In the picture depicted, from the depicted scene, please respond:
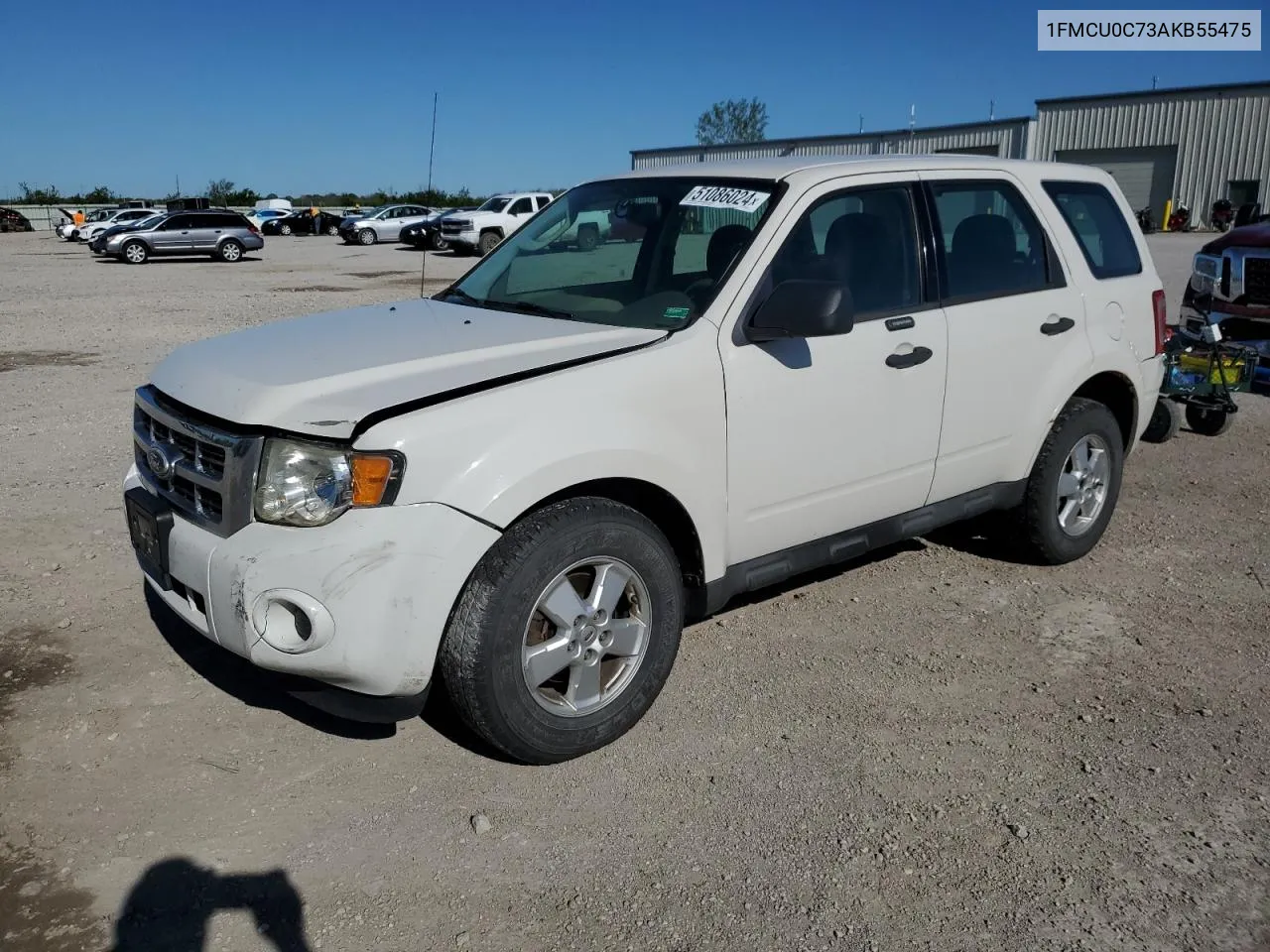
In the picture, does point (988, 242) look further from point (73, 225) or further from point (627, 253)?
point (73, 225)

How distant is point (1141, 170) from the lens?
43.7 m

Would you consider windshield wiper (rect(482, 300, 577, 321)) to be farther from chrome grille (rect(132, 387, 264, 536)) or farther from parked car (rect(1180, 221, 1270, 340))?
parked car (rect(1180, 221, 1270, 340))

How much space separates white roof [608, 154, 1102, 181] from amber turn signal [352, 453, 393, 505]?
6.58 feet

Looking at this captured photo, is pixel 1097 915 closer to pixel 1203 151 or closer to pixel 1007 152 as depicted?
pixel 1007 152

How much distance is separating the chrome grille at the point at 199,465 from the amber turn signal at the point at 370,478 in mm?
323

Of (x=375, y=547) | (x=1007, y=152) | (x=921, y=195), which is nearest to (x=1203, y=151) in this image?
(x=1007, y=152)

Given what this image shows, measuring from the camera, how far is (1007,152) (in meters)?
41.9

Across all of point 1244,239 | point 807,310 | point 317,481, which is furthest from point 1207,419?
point 317,481

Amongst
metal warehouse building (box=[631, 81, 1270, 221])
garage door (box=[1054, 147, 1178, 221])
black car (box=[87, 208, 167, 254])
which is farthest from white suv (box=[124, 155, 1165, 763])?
garage door (box=[1054, 147, 1178, 221])

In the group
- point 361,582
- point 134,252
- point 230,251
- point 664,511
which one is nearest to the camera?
point 361,582

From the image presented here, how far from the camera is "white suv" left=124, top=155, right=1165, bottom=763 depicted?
301 cm

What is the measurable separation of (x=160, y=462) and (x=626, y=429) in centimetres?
151

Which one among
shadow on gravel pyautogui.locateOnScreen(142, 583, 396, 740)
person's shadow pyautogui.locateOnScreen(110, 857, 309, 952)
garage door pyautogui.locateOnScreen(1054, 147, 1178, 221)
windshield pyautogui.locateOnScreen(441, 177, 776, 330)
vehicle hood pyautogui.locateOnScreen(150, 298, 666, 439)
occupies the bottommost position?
person's shadow pyautogui.locateOnScreen(110, 857, 309, 952)

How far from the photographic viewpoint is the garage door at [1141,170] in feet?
141
